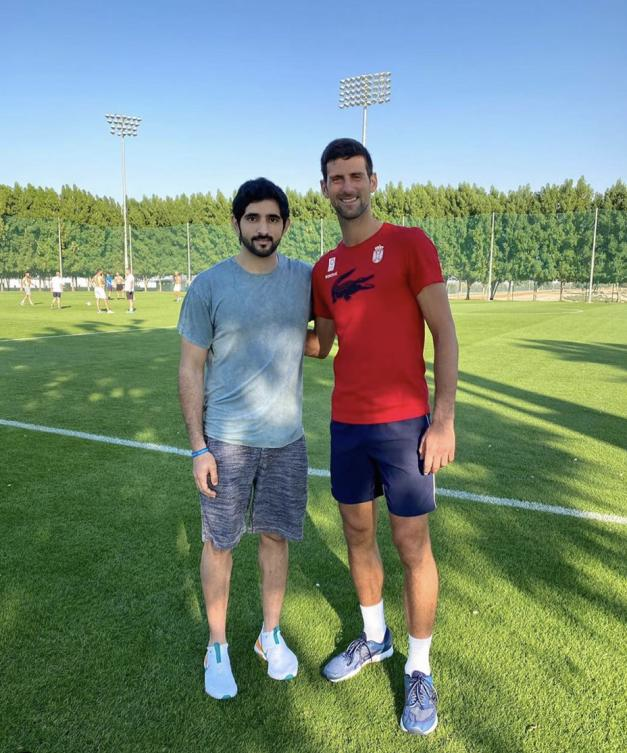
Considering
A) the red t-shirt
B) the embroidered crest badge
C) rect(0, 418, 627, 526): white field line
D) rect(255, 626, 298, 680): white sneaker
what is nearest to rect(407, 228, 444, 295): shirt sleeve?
the red t-shirt

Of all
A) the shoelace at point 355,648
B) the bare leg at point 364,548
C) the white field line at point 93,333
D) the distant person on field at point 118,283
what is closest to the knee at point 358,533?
the bare leg at point 364,548

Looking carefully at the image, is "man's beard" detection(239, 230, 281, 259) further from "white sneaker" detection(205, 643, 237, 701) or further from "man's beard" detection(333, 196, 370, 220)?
"white sneaker" detection(205, 643, 237, 701)

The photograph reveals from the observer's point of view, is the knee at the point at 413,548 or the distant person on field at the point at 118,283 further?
the distant person on field at the point at 118,283

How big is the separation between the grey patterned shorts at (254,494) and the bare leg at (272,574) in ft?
0.23

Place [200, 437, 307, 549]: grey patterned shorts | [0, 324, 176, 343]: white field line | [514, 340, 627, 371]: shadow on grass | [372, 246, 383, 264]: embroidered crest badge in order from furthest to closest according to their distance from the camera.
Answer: [0, 324, 176, 343]: white field line < [514, 340, 627, 371]: shadow on grass < [200, 437, 307, 549]: grey patterned shorts < [372, 246, 383, 264]: embroidered crest badge

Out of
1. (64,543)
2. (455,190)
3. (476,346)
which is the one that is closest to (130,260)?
(455,190)

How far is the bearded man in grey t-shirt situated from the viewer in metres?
2.32

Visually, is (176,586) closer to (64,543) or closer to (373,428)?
(64,543)

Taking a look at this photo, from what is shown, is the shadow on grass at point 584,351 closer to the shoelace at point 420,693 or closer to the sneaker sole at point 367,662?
the sneaker sole at point 367,662

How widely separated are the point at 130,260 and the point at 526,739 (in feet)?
165

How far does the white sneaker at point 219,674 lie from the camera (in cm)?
233

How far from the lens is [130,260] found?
48.7 meters

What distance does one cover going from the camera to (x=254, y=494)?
8.34 feet

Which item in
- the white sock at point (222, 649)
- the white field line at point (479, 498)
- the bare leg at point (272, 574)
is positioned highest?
the bare leg at point (272, 574)
